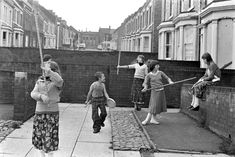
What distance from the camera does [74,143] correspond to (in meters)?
6.30

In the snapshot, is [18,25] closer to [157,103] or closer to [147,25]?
[147,25]

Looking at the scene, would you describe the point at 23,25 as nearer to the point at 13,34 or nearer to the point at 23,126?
the point at 13,34

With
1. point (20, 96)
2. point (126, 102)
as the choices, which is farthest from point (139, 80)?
point (20, 96)

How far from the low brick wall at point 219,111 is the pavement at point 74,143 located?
1011mm

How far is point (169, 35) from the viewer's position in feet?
70.9

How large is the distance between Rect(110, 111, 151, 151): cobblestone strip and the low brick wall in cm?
167

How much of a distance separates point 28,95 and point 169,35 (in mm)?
14748

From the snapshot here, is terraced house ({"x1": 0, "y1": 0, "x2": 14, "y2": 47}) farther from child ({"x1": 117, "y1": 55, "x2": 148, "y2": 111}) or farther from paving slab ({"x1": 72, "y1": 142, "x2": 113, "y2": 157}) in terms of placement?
paving slab ({"x1": 72, "y1": 142, "x2": 113, "y2": 157})

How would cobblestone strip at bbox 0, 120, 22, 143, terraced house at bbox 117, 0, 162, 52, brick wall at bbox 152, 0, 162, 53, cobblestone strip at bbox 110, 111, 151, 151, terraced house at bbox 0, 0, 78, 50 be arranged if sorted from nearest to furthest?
cobblestone strip at bbox 110, 111, 151, 151
cobblestone strip at bbox 0, 120, 22, 143
brick wall at bbox 152, 0, 162, 53
terraced house at bbox 117, 0, 162, 52
terraced house at bbox 0, 0, 78, 50

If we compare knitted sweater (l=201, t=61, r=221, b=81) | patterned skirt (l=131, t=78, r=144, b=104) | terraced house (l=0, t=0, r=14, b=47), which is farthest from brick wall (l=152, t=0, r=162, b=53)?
knitted sweater (l=201, t=61, r=221, b=81)

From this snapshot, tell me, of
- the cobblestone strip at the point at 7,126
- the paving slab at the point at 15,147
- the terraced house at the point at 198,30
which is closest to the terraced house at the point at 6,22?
the terraced house at the point at 198,30

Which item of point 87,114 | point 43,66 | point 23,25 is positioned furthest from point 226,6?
point 23,25

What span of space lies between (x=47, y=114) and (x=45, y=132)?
0.27 meters

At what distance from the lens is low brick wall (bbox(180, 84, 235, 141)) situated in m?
6.47
